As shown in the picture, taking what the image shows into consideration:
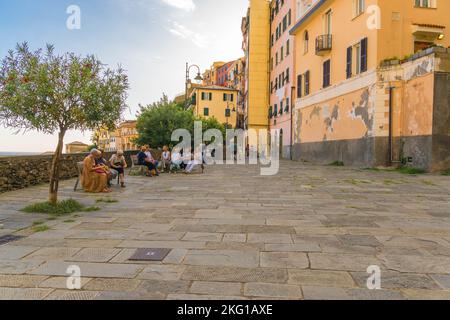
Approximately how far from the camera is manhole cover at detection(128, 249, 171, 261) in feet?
14.3

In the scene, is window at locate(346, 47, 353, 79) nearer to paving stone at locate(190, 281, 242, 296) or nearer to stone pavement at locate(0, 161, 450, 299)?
stone pavement at locate(0, 161, 450, 299)

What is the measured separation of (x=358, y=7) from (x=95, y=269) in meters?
21.3

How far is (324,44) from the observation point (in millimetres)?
24219

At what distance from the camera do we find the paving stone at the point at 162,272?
373cm

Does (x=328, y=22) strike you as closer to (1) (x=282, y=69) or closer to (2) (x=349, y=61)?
(2) (x=349, y=61)

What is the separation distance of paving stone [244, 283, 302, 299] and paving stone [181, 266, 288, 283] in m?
0.13

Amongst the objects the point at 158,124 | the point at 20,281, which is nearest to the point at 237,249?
the point at 20,281

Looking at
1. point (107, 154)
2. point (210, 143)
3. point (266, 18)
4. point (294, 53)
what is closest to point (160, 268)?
point (107, 154)

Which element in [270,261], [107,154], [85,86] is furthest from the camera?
[107,154]

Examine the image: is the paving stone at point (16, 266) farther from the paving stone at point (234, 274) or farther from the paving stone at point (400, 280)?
the paving stone at point (400, 280)

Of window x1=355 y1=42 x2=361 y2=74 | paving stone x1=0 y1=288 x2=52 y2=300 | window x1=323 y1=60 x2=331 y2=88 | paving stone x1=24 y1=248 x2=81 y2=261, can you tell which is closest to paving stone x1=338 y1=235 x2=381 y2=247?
paving stone x1=24 y1=248 x2=81 y2=261

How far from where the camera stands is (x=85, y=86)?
7.50 metres
